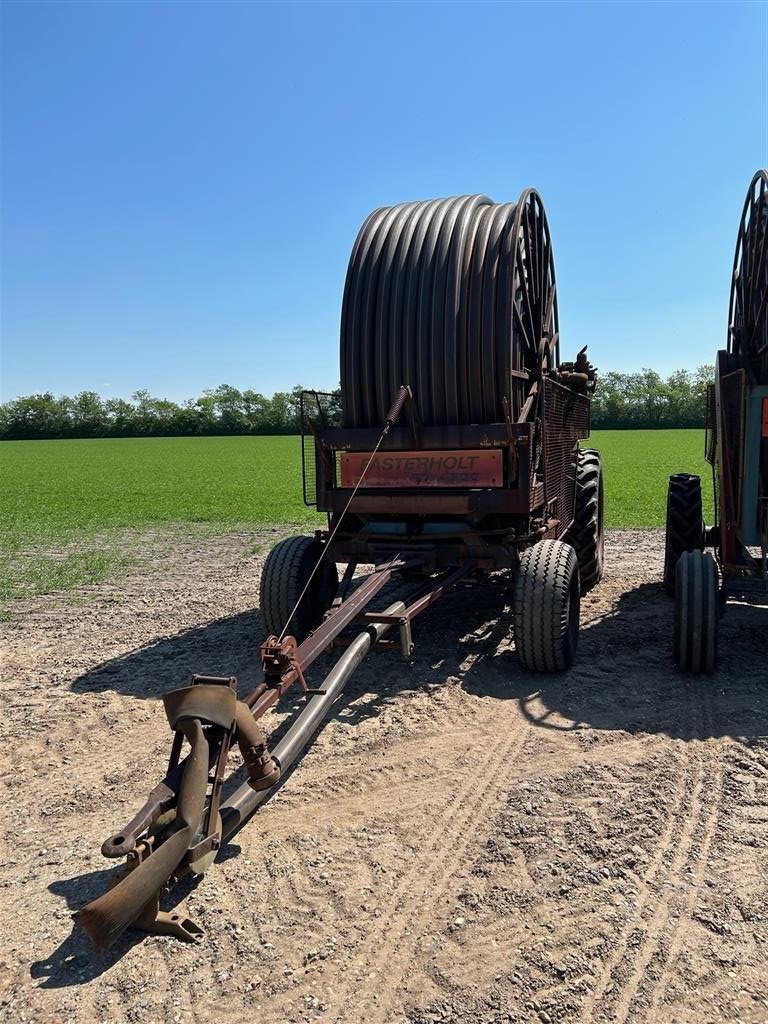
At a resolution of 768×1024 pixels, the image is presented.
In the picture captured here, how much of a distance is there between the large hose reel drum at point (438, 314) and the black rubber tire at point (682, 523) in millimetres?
2442

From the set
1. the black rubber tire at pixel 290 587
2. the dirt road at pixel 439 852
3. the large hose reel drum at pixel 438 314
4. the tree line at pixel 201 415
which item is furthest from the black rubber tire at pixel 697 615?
the tree line at pixel 201 415

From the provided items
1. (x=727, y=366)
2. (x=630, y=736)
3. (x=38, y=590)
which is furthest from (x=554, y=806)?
(x=38, y=590)

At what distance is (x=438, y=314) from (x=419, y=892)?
4857 mm

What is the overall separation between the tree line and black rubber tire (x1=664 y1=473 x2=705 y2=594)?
79.8 m

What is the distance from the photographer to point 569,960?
2.92 metres

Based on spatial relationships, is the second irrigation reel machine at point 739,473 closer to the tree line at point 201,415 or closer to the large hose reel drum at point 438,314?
the large hose reel drum at point 438,314

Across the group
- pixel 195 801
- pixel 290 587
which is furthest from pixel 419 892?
pixel 290 587

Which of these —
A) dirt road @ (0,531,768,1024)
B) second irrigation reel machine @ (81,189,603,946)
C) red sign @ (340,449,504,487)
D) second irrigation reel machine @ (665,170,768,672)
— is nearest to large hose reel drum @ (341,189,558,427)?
second irrigation reel machine @ (81,189,603,946)

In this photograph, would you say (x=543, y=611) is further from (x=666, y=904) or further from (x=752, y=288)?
(x=752, y=288)

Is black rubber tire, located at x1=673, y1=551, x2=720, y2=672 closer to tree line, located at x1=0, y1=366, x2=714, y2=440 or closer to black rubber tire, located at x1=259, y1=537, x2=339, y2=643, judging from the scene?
black rubber tire, located at x1=259, y1=537, x2=339, y2=643

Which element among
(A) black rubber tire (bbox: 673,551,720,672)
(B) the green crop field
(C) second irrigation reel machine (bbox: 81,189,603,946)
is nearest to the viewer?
(A) black rubber tire (bbox: 673,551,720,672)

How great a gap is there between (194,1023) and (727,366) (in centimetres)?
689

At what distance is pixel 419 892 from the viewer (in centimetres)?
338

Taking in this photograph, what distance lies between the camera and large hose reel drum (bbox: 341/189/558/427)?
6.65 meters
